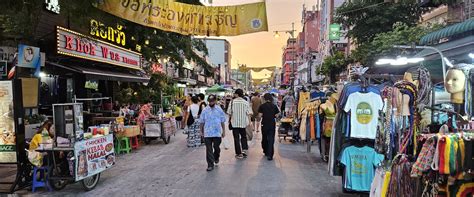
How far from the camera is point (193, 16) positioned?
400 inches

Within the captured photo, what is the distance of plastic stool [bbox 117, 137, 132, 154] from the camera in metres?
12.9

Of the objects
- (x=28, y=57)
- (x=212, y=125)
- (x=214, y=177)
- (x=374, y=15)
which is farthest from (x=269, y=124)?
(x=374, y=15)

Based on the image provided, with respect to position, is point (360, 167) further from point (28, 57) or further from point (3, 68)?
point (3, 68)

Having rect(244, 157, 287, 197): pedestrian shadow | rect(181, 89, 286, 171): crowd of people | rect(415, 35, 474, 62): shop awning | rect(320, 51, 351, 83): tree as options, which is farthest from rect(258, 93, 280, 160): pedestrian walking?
rect(320, 51, 351, 83): tree

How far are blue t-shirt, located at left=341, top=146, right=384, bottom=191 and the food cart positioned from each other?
15.2 ft

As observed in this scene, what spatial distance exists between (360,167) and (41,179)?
19.2 feet

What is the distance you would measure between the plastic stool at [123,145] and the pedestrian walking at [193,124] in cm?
203

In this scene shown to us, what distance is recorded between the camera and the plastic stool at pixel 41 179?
776 centimetres

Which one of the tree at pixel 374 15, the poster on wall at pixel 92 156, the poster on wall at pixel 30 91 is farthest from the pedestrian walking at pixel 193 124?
the tree at pixel 374 15

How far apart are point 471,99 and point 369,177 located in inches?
81.4

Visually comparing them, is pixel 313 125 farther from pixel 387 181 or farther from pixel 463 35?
pixel 387 181

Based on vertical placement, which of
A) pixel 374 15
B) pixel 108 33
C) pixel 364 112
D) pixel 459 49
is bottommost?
pixel 364 112

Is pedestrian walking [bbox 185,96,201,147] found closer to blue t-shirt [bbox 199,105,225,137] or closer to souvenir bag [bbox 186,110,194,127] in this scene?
souvenir bag [bbox 186,110,194,127]

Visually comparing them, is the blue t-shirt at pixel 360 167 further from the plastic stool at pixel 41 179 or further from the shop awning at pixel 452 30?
the plastic stool at pixel 41 179
